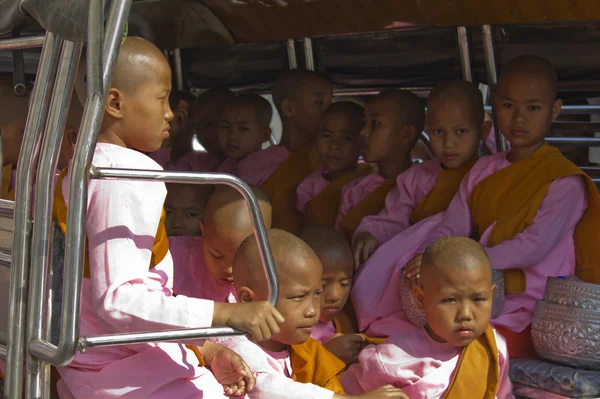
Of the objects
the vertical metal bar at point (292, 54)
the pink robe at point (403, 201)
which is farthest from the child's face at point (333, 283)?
the vertical metal bar at point (292, 54)

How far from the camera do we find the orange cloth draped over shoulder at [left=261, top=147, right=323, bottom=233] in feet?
13.7

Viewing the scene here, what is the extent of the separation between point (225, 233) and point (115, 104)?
899 mm

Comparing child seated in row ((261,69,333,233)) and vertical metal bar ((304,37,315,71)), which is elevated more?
vertical metal bar ((304,37,315,71))

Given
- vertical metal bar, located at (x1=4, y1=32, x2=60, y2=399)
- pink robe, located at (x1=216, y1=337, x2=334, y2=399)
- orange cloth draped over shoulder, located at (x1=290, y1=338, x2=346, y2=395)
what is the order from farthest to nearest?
1. orange cloth draped over shoulder, located at (x1=290, y1=338, x2=346, y2=395)
2. pink robe, located at (x1=216, y1=337, x2=334, y2=399)
3. vertical metal bar, located at (x1=4, y1=32, x2=60, y2=399)

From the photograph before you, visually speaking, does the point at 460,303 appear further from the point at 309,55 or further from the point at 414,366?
the point at 309,55

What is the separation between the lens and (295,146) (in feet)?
14.9

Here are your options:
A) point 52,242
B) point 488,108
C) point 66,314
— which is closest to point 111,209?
point 52,242

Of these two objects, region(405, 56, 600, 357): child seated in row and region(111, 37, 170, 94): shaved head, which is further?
region(405, 56, 600, 357): child seated in row

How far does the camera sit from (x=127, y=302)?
1.98 meters

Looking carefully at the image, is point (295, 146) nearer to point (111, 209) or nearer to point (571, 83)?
point (571, 83)

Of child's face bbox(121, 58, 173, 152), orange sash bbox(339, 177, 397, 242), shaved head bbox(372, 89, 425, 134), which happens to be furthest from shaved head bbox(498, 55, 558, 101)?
child's face bbox(121, 58, 173, 152)

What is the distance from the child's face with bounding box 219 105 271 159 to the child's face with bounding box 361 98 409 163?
799mm

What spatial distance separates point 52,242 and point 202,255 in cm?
124

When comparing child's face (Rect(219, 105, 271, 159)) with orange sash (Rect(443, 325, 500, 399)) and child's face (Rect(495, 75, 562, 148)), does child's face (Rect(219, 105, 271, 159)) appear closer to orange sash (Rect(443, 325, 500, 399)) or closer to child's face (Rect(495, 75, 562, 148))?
child's face (Rect(495, 75, 562, 148))
